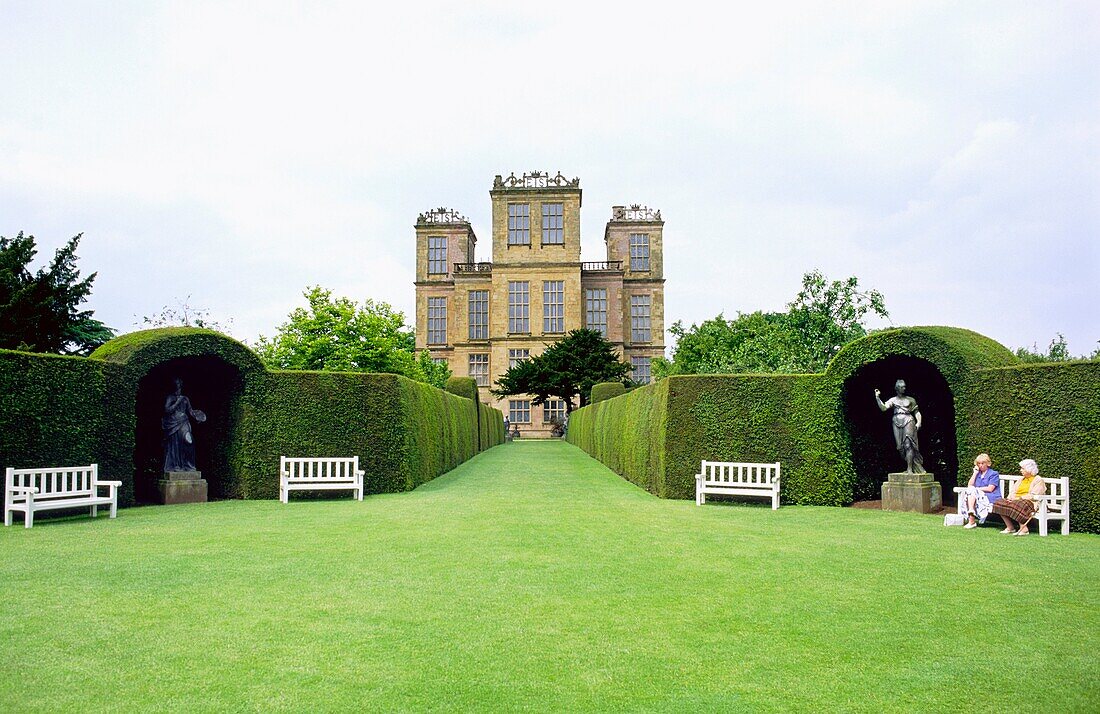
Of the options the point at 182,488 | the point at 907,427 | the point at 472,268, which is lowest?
the point at 182,488

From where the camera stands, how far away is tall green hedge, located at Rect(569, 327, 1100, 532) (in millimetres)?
9859

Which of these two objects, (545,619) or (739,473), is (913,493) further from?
(545,619)

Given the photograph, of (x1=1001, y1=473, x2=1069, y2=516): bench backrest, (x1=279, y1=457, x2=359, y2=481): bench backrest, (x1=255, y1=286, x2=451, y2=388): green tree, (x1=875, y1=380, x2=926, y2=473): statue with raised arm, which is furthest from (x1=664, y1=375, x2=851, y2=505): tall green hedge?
(x1=255, y1=286, x2=451, y2=388): green tree

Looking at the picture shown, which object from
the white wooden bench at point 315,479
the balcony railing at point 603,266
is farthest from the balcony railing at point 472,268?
the white wooden bench at point 315,479

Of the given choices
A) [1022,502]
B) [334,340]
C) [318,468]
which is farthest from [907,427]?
[334,340]

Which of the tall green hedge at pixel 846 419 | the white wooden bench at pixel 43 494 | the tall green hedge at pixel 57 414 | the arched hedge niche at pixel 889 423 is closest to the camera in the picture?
the white wooden bench at pixel 43 494

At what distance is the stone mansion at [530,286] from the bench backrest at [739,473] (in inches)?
1458

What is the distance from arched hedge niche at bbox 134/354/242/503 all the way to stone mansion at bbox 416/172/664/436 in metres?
36.6

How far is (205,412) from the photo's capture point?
14094mm

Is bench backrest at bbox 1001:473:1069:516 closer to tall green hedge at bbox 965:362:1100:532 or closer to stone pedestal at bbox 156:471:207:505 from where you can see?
tall green hedge at bbox 965:362:1100:532

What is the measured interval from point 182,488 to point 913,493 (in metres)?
11.6

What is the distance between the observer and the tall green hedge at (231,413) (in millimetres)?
11000

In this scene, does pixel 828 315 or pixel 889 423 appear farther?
pixel 828 315

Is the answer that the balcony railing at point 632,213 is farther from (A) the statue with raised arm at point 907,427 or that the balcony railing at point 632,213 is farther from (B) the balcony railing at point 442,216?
(A) the statue with raised arm at point 907,427
